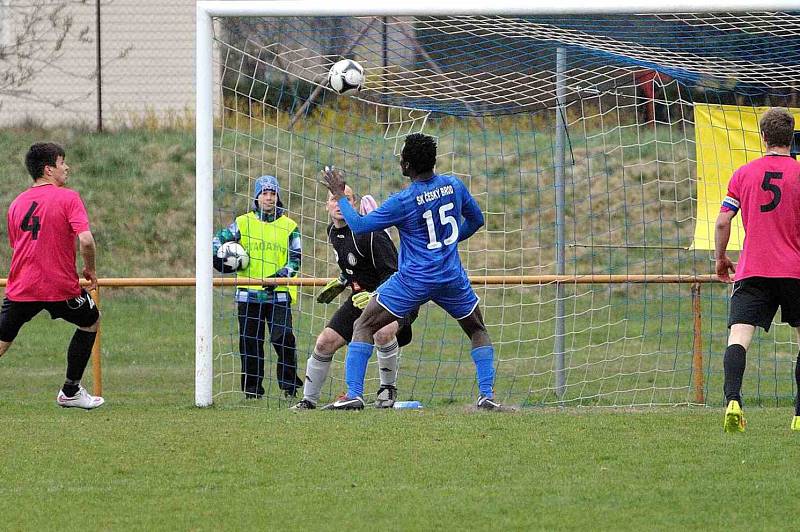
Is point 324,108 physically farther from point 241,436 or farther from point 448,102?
point 241,436

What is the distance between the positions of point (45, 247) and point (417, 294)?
2.64 m

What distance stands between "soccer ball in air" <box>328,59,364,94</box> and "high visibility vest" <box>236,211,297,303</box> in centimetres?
199

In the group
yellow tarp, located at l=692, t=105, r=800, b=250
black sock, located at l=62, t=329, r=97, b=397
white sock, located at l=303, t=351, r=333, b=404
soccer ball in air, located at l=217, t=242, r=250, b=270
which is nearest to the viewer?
black sock, located at l=62, t=329, r=97, b=397

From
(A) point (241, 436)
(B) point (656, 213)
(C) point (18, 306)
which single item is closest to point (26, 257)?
(C) point (18, 306)

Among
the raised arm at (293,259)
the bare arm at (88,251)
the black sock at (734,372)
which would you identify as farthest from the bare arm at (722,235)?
the raised arm at (293,259)

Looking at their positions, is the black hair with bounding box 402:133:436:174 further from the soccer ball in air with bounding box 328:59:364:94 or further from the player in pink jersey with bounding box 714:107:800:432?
the player in pink jersey with bounding box 714:107:800:432

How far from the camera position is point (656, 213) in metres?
19.2

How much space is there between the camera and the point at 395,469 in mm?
6352

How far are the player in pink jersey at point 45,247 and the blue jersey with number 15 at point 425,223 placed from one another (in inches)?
78.4

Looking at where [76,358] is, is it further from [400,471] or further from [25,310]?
[400,471]

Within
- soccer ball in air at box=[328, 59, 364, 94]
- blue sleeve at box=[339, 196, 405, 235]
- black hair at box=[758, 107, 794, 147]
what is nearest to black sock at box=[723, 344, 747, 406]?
black hair at box=[758, 107, 794, 147]

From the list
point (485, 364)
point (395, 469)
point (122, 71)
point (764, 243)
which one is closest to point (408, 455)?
point (395, 469)

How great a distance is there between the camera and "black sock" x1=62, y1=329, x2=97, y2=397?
9.07 meters

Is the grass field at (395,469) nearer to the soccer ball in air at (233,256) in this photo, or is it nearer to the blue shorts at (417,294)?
the blue shorts at (417,294)
